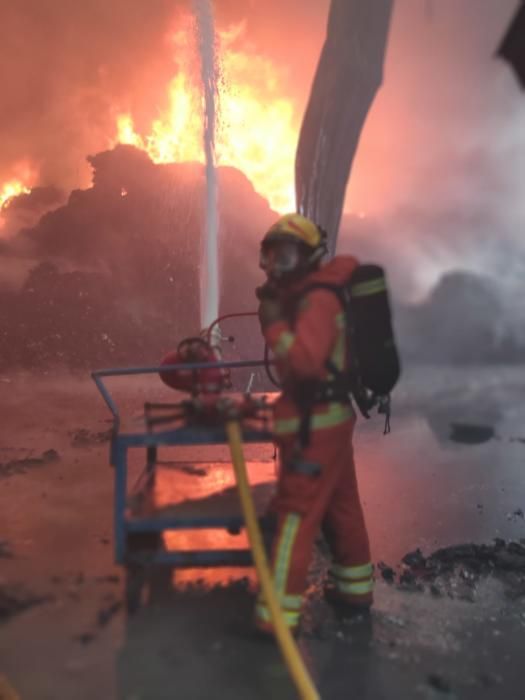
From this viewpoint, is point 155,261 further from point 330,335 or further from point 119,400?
point 330,335

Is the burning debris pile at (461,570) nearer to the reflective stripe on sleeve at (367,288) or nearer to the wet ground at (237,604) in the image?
the wet ground at (237,604)

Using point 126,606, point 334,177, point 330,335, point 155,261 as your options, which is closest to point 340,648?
point 126,606

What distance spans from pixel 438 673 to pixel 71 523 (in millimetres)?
2893

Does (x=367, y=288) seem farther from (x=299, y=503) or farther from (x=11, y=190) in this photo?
(x=11, y=190)

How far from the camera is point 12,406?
9008 mm

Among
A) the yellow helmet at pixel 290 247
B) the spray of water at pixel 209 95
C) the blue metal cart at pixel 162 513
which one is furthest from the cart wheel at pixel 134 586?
the spray of water at pixel 209 95

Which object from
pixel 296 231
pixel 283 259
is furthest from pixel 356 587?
pixel 296 231

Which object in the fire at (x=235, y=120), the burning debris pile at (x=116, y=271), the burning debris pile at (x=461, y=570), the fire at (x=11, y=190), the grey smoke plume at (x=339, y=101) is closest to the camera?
the burning debris pile at (x=461, y=570)

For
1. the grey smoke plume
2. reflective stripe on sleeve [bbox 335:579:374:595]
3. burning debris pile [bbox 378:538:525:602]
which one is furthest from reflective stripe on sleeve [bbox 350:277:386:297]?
the grey smoke plume

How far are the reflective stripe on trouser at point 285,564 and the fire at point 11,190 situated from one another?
11263 mm

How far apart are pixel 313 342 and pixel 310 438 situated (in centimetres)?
51

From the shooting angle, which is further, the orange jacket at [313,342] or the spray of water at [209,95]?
the spray of water at [209,95]

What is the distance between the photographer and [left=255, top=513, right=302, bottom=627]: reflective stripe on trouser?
8.56 ft

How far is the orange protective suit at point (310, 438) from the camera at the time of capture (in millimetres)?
2494
